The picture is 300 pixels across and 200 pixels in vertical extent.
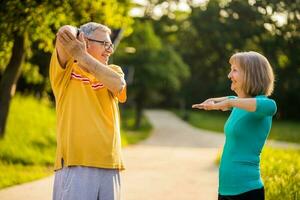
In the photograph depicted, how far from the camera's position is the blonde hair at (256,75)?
3.85m

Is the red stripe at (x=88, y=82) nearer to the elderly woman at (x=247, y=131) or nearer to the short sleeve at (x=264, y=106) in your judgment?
the elderly woman at (x=247, y=131)

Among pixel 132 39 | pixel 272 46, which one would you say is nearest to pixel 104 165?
pixel 272 46

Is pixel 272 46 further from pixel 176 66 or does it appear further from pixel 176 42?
pixel 176 42

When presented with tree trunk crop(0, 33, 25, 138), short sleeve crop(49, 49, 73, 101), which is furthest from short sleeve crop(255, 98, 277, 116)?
tree trunk crop(0, 33, 25, 138)

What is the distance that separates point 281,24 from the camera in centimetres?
1371

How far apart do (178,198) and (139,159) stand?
5.45 metres

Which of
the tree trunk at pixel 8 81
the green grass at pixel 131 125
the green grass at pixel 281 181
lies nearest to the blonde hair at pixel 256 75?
the green grass at pixel 281 181

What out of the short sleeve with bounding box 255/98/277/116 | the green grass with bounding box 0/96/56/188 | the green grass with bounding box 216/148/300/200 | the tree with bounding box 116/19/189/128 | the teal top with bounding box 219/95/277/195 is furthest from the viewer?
the tree with bounding box 116/19/189/128

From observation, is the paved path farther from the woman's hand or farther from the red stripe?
the red stripe

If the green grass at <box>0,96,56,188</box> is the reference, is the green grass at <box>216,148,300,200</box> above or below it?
above

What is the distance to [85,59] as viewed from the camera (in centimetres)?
363

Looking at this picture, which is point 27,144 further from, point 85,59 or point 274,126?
point 274,126

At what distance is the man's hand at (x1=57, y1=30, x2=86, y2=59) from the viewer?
3630 millimetres

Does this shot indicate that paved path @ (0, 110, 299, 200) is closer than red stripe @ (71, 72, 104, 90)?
No
